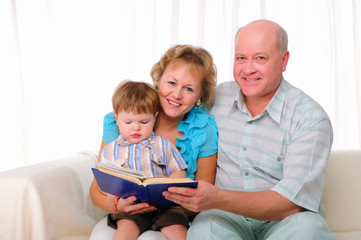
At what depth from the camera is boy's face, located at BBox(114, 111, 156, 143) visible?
81.1 inches

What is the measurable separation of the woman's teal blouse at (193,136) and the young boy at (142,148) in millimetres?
109

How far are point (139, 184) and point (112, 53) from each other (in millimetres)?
2232

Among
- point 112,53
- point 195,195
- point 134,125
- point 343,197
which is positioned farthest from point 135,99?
point 112,53

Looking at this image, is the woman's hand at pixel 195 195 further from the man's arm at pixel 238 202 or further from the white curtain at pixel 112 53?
the white curtain at pixel 112 53

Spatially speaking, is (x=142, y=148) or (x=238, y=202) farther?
(x=142, y=148)

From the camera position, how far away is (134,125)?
2.06 meters

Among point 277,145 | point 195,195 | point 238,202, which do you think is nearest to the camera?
A: point 195,195

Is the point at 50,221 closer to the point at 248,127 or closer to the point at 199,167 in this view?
the point at 199,167

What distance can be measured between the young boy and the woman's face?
7 centimetres

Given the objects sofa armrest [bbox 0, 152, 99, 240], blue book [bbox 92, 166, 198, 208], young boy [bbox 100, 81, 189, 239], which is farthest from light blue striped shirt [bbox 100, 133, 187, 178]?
sofa armrest [bbox 0, 152, 99, 240]

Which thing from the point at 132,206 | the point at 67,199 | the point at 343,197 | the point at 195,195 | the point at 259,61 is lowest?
the point at 343,197

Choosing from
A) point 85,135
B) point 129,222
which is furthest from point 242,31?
point 85,135

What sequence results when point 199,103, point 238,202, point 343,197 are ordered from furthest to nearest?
1. point 343,197
2. point 199,103
3. point 238,202

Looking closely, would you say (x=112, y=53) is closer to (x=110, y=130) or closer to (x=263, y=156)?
(x=110, y=130)
